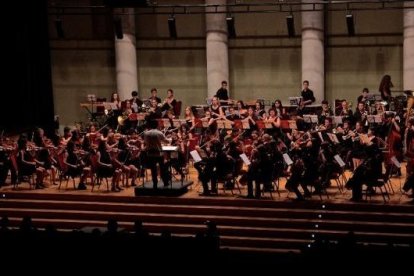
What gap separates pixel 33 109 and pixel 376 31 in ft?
36.8

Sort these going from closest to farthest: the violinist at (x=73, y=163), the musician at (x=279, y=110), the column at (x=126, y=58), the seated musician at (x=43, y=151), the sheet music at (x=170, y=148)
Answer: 1. the sheet music at (x=170, y=148)
2. the violinist at (x=73, y=163)
3. the seated musician at (x=43, y=151)
4. the musician at (x=279, y=110)
5. the column at (x=126, y=58)

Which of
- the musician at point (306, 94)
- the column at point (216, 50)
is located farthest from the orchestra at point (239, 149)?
the column at point (216, 50)

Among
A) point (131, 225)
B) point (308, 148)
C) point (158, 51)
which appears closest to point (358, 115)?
point (308, 148)

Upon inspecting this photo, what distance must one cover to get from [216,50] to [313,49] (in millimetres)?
3139

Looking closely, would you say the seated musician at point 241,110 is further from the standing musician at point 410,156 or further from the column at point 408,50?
the column at point 408,50

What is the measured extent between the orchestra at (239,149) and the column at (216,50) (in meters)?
3.75

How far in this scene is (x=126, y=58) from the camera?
73.6 feet

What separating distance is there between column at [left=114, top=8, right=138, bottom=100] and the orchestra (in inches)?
159

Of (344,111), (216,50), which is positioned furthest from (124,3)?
(344,111)

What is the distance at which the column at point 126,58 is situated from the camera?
881 inches

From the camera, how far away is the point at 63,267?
8250 mm

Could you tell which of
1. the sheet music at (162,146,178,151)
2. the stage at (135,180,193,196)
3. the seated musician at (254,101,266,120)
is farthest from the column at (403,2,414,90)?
the sheet music at (162,146,178,151)

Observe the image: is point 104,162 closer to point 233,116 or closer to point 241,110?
point 233,116

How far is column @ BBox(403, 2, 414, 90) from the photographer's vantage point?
20578 millimetres
